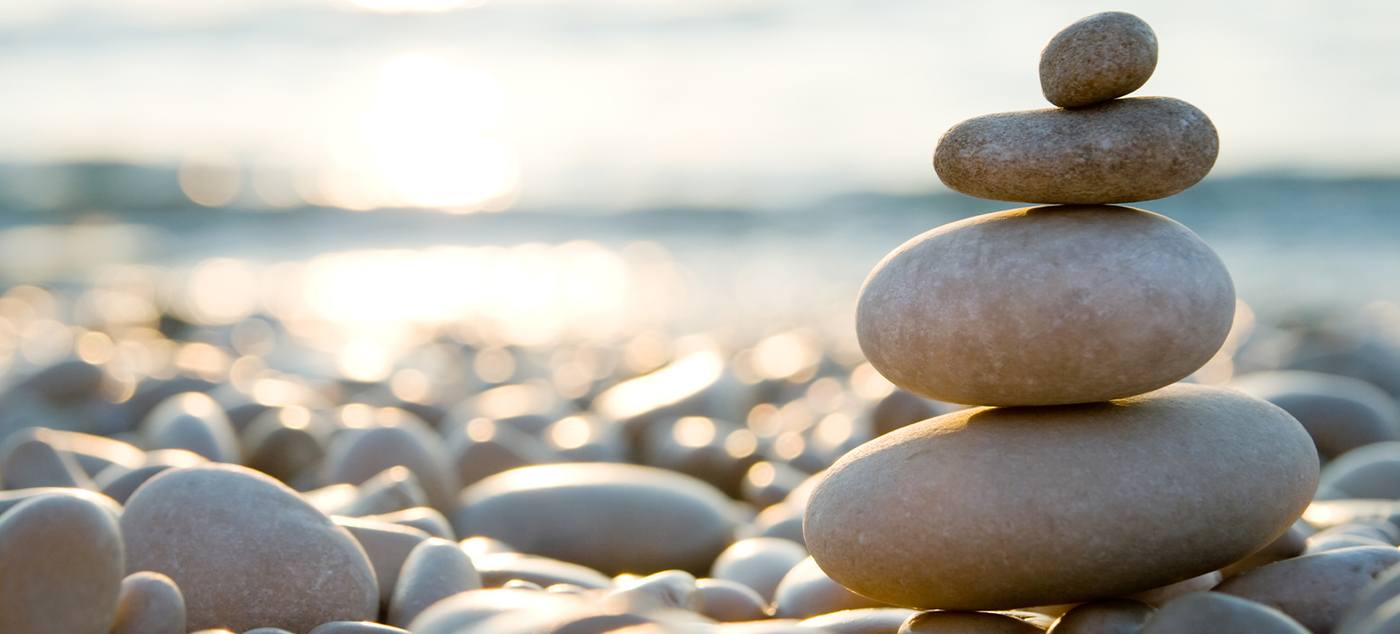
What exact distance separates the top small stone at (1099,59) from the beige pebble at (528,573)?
145 cm

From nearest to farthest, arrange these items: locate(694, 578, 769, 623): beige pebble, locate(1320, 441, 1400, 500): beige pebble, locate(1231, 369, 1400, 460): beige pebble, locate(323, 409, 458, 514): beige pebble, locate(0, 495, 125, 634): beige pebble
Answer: locate(0, 495, 125, 634): beige pebble, locate(694, 578, 769, 623): beige pebble, locate(1320, 441, 1400, 500): beige pebble, locate(323, 409, 458, 514): beige pebble, locate(1231, 369, 1400, 460): beige pebble

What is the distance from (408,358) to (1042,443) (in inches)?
253

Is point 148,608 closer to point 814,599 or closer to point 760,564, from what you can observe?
point 814,599

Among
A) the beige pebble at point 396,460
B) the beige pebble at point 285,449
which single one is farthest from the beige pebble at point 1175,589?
the beige pebble at point 285,449

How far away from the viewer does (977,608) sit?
2.29 m

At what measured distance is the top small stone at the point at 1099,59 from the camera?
2275 mm

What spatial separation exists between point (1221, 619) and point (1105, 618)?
36 cm

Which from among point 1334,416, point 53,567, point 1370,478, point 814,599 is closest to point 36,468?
point 53,567

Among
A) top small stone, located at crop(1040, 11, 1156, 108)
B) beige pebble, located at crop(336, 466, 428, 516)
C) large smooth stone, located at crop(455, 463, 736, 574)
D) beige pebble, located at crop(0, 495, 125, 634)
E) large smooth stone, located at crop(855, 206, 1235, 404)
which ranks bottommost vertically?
large smooth stone, located at crop(455, 463, 736, 574)

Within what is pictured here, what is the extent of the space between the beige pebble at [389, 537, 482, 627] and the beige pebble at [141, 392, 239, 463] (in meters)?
1.85

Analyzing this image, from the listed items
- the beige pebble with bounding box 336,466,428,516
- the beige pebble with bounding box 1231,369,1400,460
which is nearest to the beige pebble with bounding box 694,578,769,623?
the beige pebble with bounding box 336,466,428,516

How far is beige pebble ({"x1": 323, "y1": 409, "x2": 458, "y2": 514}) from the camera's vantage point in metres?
3.96

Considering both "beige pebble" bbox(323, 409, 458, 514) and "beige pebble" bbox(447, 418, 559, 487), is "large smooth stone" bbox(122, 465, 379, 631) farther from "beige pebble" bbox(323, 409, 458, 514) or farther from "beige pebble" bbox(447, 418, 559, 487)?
"beige pebble" bbox(447, 418, 559, 487)

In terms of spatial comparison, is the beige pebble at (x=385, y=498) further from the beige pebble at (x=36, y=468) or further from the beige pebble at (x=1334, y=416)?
the beige pebble at (x=1334, y=416)
